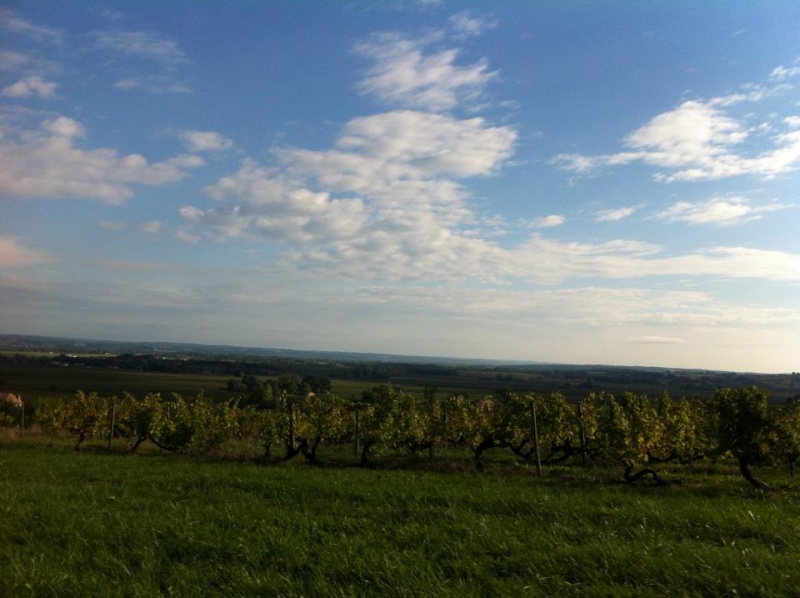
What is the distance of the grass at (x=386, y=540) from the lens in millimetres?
5688

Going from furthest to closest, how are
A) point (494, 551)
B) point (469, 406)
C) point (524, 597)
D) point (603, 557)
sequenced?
point (469, 406), point (494, 551), point (603, 557), point (524, 597)

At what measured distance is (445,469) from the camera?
54.8ft

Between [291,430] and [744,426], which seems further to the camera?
[291,430]

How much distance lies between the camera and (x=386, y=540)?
291 inches

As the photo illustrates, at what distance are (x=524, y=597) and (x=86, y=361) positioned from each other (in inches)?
5902

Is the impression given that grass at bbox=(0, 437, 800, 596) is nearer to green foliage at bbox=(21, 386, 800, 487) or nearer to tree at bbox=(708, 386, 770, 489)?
tree at bbox=(708, 386, 770, 489)

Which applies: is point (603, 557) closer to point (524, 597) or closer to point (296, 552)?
point (524, 597)

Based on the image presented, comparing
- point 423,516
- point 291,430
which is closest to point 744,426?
point 423,516

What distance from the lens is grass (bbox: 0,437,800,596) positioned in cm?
569

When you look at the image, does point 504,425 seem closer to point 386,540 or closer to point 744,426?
point 744,426

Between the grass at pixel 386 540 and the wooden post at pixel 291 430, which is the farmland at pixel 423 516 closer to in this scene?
the grass at pixel 386 540

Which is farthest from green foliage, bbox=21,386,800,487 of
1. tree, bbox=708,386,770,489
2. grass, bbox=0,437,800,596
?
grass, bbox=0,437,800,596

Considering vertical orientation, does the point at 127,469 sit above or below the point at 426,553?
below

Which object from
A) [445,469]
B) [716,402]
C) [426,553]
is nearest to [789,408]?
[716,402]
